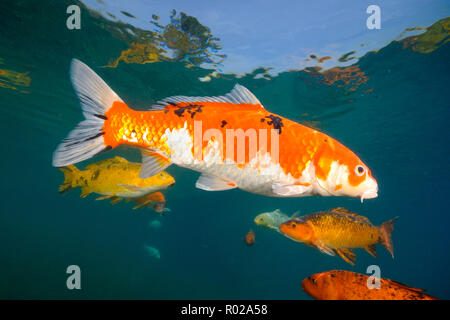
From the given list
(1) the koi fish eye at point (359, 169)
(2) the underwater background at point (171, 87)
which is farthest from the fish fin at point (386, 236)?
(2) the underwater background at point (171, 87)

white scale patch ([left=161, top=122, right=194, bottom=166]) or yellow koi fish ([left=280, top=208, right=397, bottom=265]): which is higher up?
white scale patch ([left=161, top=122, right=194, bottom=166])

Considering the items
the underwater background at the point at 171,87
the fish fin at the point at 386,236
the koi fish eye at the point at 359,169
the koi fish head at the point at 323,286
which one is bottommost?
the koi fish head at the point at 323,286

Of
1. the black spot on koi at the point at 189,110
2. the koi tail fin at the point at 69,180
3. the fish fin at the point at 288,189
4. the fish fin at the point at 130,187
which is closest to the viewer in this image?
the fish fin at the point at 288,189

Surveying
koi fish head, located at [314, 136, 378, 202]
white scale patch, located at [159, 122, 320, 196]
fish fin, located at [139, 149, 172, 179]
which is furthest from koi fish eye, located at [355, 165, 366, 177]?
fish fin, located at [139, 149, 172, 179]

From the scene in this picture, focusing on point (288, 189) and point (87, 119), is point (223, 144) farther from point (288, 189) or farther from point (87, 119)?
point (87, 119)

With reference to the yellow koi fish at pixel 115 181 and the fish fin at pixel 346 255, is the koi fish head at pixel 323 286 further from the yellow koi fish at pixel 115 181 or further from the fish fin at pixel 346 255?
the yellow koi fish at pixel 115 181

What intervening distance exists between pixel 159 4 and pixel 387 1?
844 centimetres

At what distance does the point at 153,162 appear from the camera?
205cm

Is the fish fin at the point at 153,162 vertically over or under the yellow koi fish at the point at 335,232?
over

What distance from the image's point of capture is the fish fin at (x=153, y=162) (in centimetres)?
203

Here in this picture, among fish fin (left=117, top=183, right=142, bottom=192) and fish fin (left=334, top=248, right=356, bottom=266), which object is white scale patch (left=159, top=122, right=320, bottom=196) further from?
fish fin (left=334, top=248, right=356, bottom=266)

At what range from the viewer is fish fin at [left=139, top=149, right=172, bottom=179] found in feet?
6.64

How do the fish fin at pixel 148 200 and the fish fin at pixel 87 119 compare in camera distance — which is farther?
the fish fin at pixel 148 200
